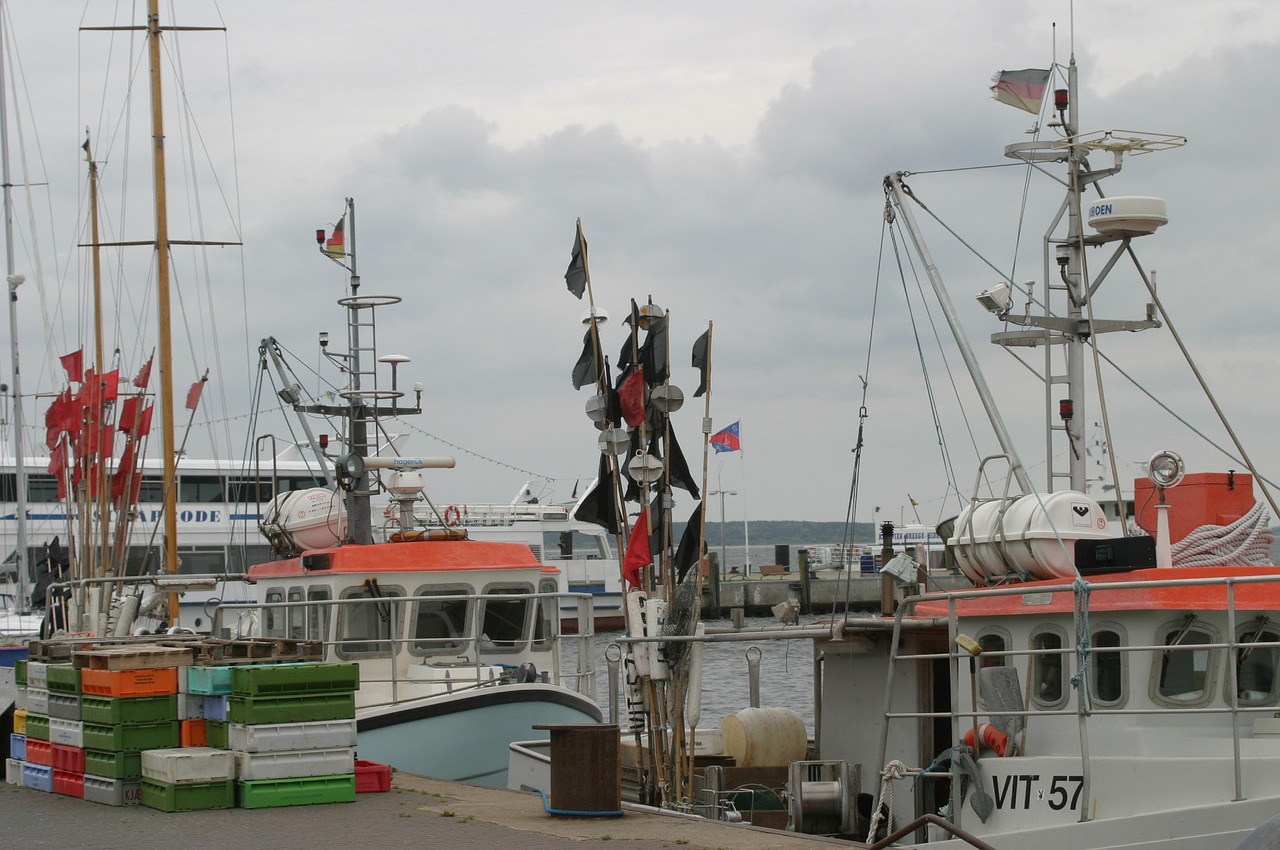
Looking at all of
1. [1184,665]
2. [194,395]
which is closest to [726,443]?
[194,395]

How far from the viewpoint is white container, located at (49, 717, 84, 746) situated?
12.4 metres

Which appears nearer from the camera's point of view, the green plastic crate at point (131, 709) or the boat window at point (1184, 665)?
the green plastic crate at point (131, 709)

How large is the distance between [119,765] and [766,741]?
7.50 meters

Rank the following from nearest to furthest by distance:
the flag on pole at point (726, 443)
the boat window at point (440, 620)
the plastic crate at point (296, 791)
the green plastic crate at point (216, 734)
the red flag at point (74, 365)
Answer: the plastic crate at point (296, 791) → the green plastic crate at point (216, 734) → the boat window at point (440, 620) → the red flag at point (74, 365) → the flag on pole at point (726, 443)

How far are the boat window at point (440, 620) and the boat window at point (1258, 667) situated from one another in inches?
343

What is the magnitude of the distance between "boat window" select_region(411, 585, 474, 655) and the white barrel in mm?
3282

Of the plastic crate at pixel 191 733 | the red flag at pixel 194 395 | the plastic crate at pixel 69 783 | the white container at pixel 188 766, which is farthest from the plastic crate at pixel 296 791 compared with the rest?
the red flag at pixel 194 395

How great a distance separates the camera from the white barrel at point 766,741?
17.0 m

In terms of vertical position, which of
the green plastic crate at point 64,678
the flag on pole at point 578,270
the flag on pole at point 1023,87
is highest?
the flag on pole at point 1023,87

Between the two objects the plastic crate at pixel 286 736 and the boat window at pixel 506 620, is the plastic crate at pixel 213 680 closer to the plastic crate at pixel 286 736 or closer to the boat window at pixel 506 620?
the plastic crate at pixel 286 736

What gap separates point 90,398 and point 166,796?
15062 millimetres

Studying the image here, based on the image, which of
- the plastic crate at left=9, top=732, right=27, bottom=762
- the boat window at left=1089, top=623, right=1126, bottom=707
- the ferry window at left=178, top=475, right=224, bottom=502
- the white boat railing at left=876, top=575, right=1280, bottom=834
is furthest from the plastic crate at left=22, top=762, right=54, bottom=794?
the ferry window at left=178, top=475, right=224, bottom=502

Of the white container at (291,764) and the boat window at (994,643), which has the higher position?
the boat window at (994,643)

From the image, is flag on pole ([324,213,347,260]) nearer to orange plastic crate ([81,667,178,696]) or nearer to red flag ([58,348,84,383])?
red flag ([58,348,84,383])
